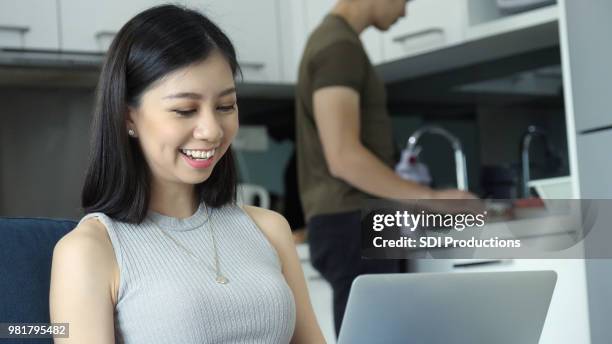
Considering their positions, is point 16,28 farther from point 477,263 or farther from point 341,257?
point 477,263

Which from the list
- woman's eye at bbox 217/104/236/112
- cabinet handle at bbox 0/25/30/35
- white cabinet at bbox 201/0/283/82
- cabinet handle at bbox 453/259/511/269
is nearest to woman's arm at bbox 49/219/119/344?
woman's eye at bbox 217/104/236/112

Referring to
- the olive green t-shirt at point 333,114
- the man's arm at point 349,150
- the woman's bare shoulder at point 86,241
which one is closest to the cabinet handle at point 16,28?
the olive green t-shirt at point 333,114

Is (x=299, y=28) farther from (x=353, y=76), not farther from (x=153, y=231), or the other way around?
(x=153, y=231)

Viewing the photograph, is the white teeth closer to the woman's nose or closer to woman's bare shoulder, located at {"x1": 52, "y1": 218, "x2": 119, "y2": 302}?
the woman's nose

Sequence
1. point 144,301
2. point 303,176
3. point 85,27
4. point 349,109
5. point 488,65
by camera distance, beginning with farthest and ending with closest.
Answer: point 488,65 → point 85,27 → point 303,176 → point 349,109 → point 144,301

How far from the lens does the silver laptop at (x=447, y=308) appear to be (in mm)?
1278

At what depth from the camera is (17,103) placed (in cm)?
332

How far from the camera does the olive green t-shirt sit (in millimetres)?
2381

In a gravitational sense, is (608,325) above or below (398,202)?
below

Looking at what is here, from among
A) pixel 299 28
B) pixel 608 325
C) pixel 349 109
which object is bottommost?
pixel 608 325

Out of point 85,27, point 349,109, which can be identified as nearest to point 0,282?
point 349,109

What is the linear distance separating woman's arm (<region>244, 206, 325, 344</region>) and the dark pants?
0.78 m

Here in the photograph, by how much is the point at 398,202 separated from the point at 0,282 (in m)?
1.25

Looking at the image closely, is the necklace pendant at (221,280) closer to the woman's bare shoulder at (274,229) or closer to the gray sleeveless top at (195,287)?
the gray sleeveless top at (195,287)
